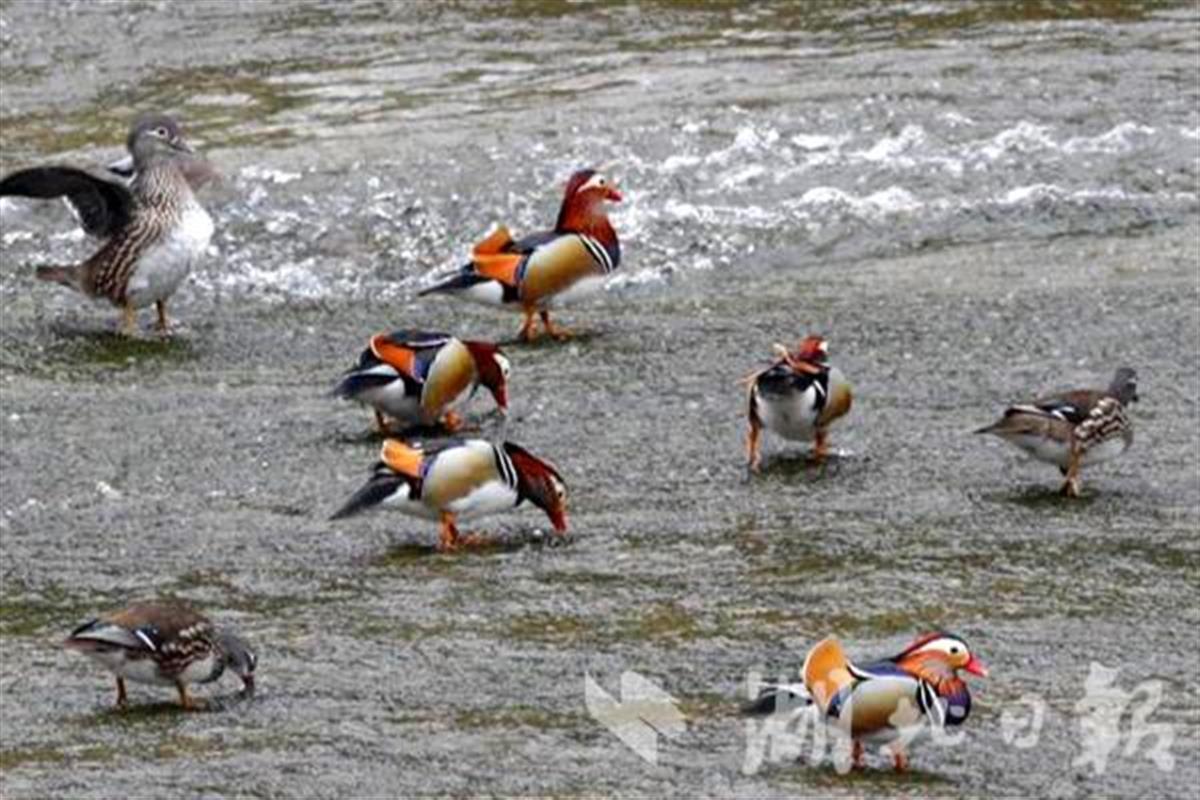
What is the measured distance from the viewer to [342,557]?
11.3 m

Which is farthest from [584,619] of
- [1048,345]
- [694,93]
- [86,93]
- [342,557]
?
[86,93]

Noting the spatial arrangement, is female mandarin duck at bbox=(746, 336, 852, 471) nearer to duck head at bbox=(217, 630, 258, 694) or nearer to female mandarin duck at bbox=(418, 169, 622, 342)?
female mandarin duck at bbox=(418, 169, 622, 342)

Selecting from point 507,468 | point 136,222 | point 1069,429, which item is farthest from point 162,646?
point 136,222

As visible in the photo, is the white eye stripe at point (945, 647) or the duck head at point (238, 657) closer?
the white eye stripe at point (945, 647)

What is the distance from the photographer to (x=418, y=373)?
12.4 meters

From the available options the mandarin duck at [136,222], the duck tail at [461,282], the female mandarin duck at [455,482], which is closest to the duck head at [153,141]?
the mandarin duck at [136,222]

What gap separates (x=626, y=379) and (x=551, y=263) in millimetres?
869

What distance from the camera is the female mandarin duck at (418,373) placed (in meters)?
12.4

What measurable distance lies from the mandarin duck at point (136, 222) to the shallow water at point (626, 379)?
1.09 feet

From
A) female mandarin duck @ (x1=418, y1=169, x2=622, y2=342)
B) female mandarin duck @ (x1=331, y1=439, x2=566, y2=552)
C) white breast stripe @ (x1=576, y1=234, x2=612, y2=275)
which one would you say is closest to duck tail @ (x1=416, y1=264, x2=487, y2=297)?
female mandarin duck @ (x1=418, y1=169, x2=622, y2=342)

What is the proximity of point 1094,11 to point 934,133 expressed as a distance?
102 inches

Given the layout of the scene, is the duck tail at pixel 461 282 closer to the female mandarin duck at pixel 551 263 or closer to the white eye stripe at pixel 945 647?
the female mandarin duck at pixel 551 263

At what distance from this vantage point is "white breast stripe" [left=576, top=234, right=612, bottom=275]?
14.5 meters

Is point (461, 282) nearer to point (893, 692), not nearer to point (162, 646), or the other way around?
point (162, 646)
